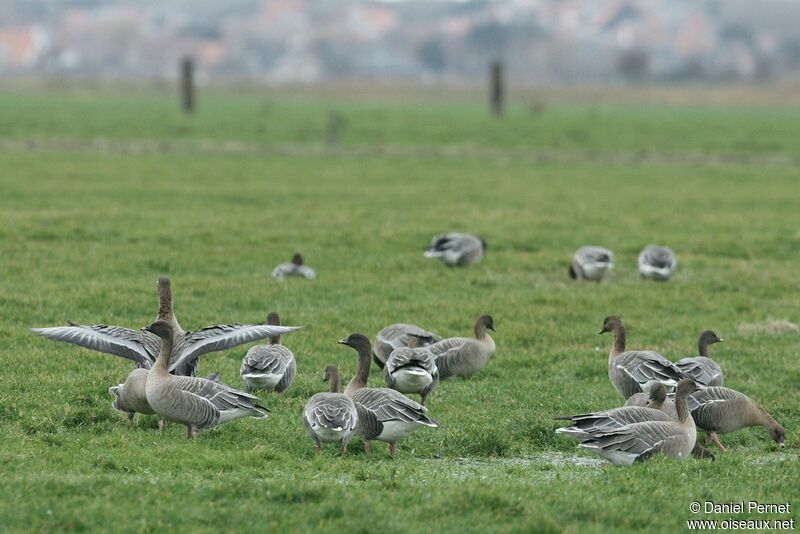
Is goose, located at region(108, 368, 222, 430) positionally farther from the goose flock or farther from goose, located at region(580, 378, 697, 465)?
goose, located at region(580, 378, 697, 465)

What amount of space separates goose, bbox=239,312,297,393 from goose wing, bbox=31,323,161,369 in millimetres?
966

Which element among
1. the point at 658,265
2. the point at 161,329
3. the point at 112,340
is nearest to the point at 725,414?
the point at 161,329

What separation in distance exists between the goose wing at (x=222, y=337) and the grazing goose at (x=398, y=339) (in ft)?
8.96

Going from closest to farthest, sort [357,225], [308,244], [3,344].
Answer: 1. [3,344]
2. [308,244]
3. [357,225]

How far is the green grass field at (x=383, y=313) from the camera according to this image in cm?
831

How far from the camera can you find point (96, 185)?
2959cm

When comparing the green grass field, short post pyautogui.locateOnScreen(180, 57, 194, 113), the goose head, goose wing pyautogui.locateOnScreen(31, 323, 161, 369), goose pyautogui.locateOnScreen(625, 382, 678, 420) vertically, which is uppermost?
short post pyautogui.locateOnScreen(180, 57, 194, 113)

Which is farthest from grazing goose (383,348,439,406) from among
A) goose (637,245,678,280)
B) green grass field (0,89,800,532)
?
goose (637,245,678,280)

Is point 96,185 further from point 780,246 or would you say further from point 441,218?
point 780,246

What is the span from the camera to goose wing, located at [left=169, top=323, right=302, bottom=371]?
1038cm

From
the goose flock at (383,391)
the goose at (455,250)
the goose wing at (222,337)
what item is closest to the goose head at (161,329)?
the goose flock at (383,391)

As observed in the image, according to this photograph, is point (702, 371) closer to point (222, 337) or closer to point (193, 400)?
point (222, 337)

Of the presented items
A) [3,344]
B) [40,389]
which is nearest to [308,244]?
[3,344]

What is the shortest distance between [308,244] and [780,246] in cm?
933
